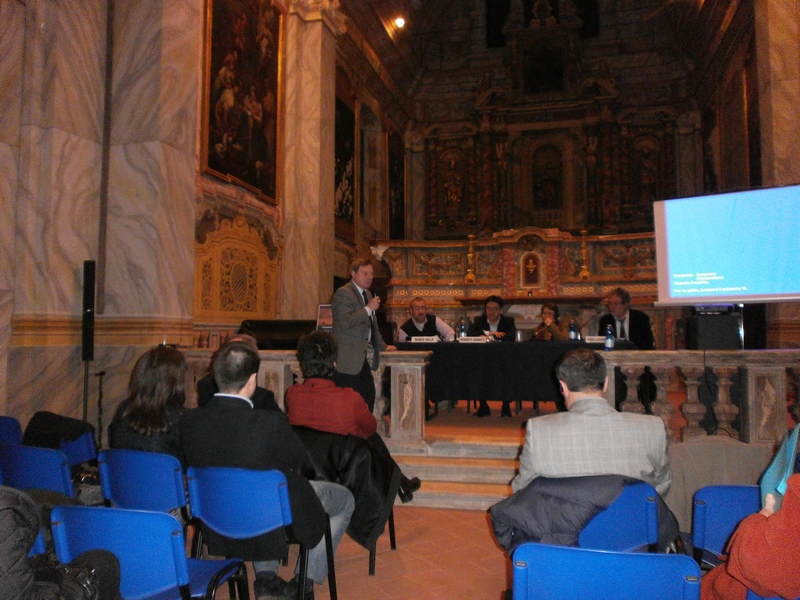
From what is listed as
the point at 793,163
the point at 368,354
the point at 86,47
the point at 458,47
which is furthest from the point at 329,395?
the point at 458,47

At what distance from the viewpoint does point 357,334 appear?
16.2ft

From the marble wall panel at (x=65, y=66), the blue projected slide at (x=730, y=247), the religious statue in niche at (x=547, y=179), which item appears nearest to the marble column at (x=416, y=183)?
the religious statue in niche at (x=547, y=179)

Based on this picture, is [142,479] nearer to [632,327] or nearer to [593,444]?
[593,444]

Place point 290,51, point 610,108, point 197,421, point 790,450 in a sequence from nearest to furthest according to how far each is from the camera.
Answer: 1. point 790,450
2. point 197,421
3. point 290,51
4. point 610,108

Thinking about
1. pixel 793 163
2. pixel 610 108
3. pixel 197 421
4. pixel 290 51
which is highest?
pixel 610 108

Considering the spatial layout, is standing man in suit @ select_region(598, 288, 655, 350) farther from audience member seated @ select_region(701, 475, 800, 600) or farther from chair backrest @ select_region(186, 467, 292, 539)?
audience member seated @ select_region(701, 475, 800, 600)

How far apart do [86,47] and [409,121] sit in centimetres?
1229

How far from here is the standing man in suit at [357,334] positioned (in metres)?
4.87

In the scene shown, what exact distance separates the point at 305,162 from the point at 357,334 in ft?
20.2

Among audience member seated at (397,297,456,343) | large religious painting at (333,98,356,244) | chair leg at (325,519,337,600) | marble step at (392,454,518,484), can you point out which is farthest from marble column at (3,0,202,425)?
large religious painting at (333,98,356,244)

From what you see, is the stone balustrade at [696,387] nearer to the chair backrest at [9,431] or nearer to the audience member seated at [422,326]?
the audience member seated at [422,326]

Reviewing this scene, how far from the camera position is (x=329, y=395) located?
3.32 metres

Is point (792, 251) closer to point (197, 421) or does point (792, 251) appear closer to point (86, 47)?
point (197, 421)

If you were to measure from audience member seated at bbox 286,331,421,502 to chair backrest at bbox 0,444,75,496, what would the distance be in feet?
3.70
